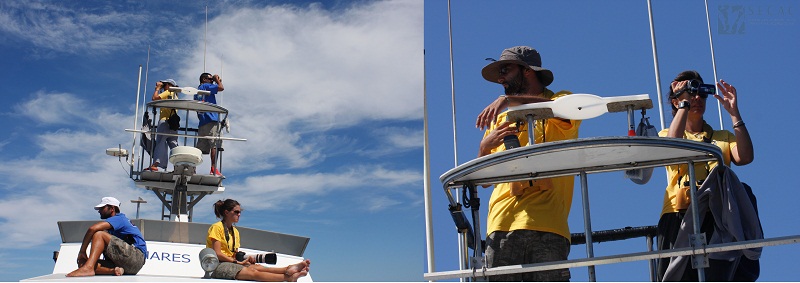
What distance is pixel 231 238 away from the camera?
7.41 m

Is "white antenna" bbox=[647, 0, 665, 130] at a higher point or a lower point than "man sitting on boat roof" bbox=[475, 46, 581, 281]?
higher

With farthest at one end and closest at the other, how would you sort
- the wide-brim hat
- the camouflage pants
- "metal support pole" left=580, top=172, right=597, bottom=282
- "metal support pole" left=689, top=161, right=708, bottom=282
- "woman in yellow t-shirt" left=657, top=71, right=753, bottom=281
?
1. the wide-brim hat
2. "woman in yellow t-shirt" left=657, top=71, right=753, bottom=281
3. the camouflage pants
4. "metal support pole" left=580, top=172, right=597, bottom=282
5. "metal support pole" left=689, top=161, right=708, bottom=282

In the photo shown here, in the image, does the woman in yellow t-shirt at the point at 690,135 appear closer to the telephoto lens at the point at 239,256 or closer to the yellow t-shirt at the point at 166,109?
the telephoto lens at the point at 239,256

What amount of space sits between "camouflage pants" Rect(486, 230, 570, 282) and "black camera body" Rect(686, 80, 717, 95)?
110cm

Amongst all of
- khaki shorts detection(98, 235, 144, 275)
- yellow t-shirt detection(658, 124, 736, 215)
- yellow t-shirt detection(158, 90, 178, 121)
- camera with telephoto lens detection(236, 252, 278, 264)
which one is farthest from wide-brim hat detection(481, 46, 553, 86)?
yellow t-shirt detection(158, 90, 178, 121)

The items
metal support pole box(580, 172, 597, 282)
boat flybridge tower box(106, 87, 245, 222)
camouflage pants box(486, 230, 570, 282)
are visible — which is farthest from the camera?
boat flybridge tower box(106, 87, 245, 222)

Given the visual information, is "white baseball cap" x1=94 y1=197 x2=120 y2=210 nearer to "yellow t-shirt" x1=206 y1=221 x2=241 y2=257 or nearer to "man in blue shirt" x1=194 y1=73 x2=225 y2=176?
"yellow t-shirt" x1=206 y1=221 x2=241 y2=257

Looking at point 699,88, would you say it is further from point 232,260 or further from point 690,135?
point 232,260

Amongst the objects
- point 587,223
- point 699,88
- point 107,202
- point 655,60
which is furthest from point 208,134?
point 587,223

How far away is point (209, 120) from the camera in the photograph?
12.0 m

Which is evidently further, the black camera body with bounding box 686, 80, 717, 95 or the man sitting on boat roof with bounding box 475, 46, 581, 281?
the black camera body with bounding box 686, 80, 717, 95

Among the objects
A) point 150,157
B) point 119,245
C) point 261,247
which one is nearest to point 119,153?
point 150,157

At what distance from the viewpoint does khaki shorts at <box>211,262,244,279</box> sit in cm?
700

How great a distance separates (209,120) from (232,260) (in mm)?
5151
